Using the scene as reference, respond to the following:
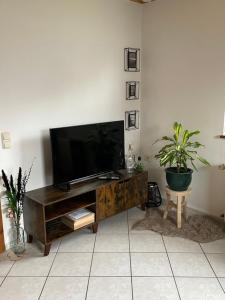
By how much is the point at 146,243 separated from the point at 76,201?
0.83 metres

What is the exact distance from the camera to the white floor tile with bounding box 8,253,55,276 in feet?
7.64

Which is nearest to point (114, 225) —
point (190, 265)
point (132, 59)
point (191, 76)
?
point (190, 265)

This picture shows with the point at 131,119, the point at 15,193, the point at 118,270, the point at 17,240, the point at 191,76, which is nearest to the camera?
the point at 118,270

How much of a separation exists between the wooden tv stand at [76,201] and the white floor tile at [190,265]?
810 mm

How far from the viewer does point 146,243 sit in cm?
275

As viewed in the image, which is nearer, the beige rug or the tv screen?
the tv screen

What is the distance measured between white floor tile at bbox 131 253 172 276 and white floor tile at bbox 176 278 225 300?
16 centimetres

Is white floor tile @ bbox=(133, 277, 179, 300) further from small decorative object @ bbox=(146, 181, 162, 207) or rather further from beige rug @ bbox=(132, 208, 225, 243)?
small decorative object @ bbox=(146, 181, 162, 207)

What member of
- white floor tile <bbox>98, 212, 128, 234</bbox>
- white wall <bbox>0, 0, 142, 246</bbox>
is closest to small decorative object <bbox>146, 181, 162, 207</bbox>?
white floor tile <bbox>98, 212, 128, 234</bbox>

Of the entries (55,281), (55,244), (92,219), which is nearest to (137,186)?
(92,219)

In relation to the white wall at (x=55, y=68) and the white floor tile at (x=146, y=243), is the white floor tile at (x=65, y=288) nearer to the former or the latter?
the white floor tile at (x=146, y=243)

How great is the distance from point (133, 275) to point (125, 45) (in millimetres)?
2623

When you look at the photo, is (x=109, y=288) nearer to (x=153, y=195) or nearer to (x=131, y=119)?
(x=153, y=195)

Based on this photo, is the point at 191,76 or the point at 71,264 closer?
the point at 71,264
